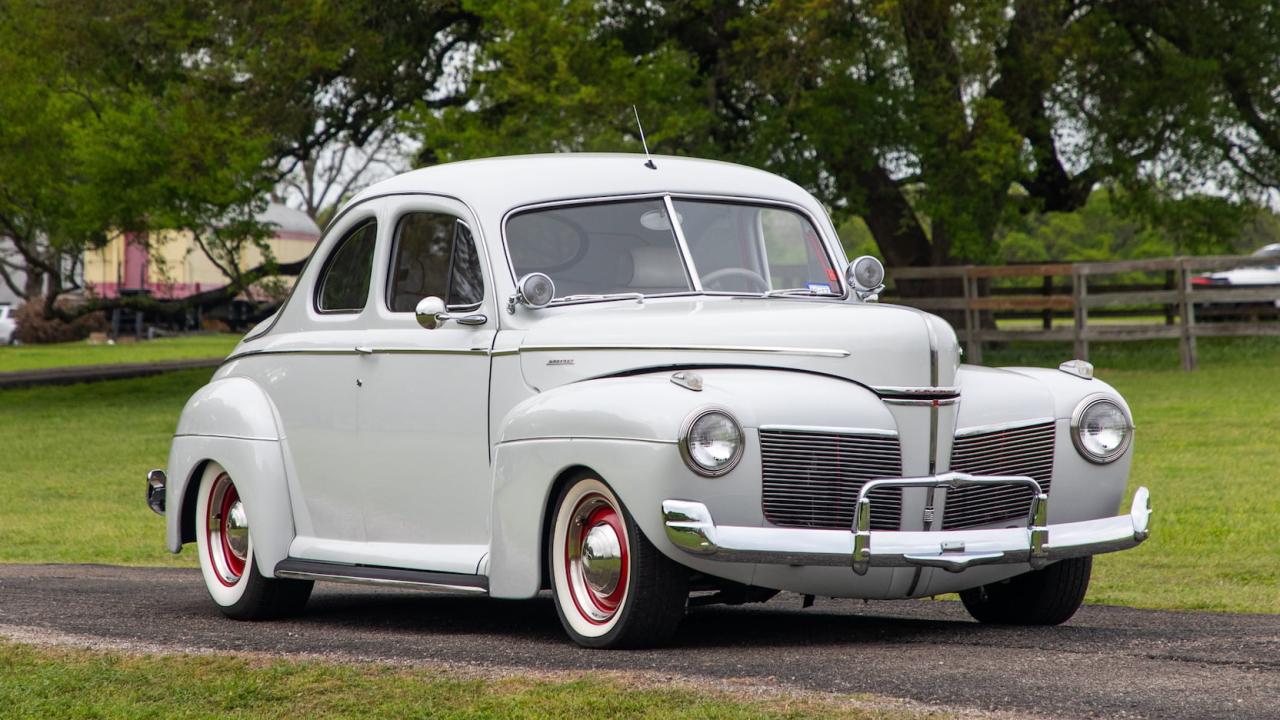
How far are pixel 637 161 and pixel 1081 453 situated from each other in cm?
240

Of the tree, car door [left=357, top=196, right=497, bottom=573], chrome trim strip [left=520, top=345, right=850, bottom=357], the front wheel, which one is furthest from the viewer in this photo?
the tree

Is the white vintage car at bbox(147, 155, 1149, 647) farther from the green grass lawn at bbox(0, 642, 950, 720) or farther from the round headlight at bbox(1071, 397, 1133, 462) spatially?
the green grass lawn at bbox(0, 642, 950, 720)

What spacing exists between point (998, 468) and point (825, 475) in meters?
0.78

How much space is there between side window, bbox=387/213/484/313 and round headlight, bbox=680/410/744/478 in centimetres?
163

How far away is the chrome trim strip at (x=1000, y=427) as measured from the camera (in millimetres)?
6695

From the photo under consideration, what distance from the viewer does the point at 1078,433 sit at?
7031 mm

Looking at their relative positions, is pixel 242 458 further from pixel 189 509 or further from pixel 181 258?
pixel 181 258

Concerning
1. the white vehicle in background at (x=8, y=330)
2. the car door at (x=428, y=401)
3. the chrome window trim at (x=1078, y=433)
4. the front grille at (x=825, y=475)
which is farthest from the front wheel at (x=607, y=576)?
the white vehicle in background at (x=8, y=330)

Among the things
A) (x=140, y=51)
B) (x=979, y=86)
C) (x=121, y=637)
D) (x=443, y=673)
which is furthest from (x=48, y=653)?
(x=979, y=86)

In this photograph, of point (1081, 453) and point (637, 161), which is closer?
point (1081, 453)

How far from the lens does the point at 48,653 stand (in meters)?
6.83

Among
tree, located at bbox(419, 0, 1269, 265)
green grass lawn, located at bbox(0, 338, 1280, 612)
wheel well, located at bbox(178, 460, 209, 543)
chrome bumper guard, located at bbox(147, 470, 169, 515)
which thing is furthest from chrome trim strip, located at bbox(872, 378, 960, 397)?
tree, located at bbox(419, 0, 1269, 265)

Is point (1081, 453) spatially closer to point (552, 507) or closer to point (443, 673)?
point (552, 507)

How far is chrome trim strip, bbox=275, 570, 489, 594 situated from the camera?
7.28m
